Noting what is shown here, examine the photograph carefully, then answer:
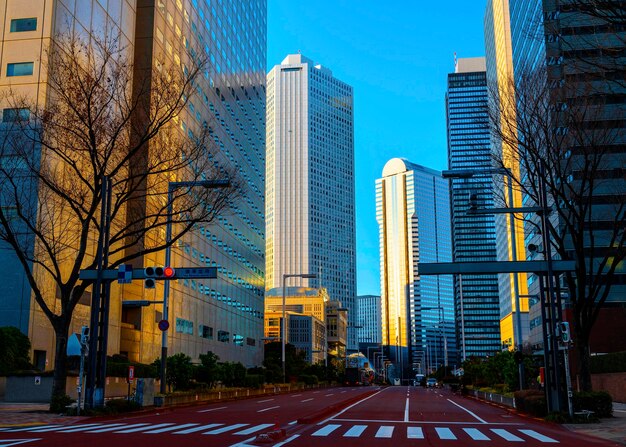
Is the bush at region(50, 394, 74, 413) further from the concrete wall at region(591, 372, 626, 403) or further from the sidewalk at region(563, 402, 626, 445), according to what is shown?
the concrete wall at region(591, 372, 626, 403)

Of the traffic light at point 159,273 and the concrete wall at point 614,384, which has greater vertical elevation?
the traffic light at point 159,273

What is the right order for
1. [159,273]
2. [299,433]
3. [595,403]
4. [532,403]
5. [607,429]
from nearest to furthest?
[299,433] → [607,429] → [595,403] → [159,273] → [532,403]

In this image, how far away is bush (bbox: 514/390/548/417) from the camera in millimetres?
24812

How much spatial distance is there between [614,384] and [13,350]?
40187 millimetres

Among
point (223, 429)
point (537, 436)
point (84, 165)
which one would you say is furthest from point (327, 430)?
point (84, 165)

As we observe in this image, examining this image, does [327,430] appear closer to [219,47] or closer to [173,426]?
[173,426]

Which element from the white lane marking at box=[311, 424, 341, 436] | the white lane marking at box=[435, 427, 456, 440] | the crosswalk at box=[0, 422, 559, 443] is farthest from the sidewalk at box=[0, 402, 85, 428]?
the white lane marking at box=[435, 427, 456, 440]

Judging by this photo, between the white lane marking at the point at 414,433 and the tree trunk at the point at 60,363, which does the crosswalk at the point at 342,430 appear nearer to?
the white lane marking at the point at 414,433

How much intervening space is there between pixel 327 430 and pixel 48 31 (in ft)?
129

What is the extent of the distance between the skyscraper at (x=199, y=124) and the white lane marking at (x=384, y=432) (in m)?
18.2

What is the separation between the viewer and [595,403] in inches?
923

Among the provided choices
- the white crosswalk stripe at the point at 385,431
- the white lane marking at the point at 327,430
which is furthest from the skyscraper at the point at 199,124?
the white crosswalk stripe at the point at 385,431

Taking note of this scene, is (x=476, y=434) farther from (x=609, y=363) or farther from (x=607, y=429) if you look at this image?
(x=609, y=363)

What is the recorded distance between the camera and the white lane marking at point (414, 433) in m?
16.9
